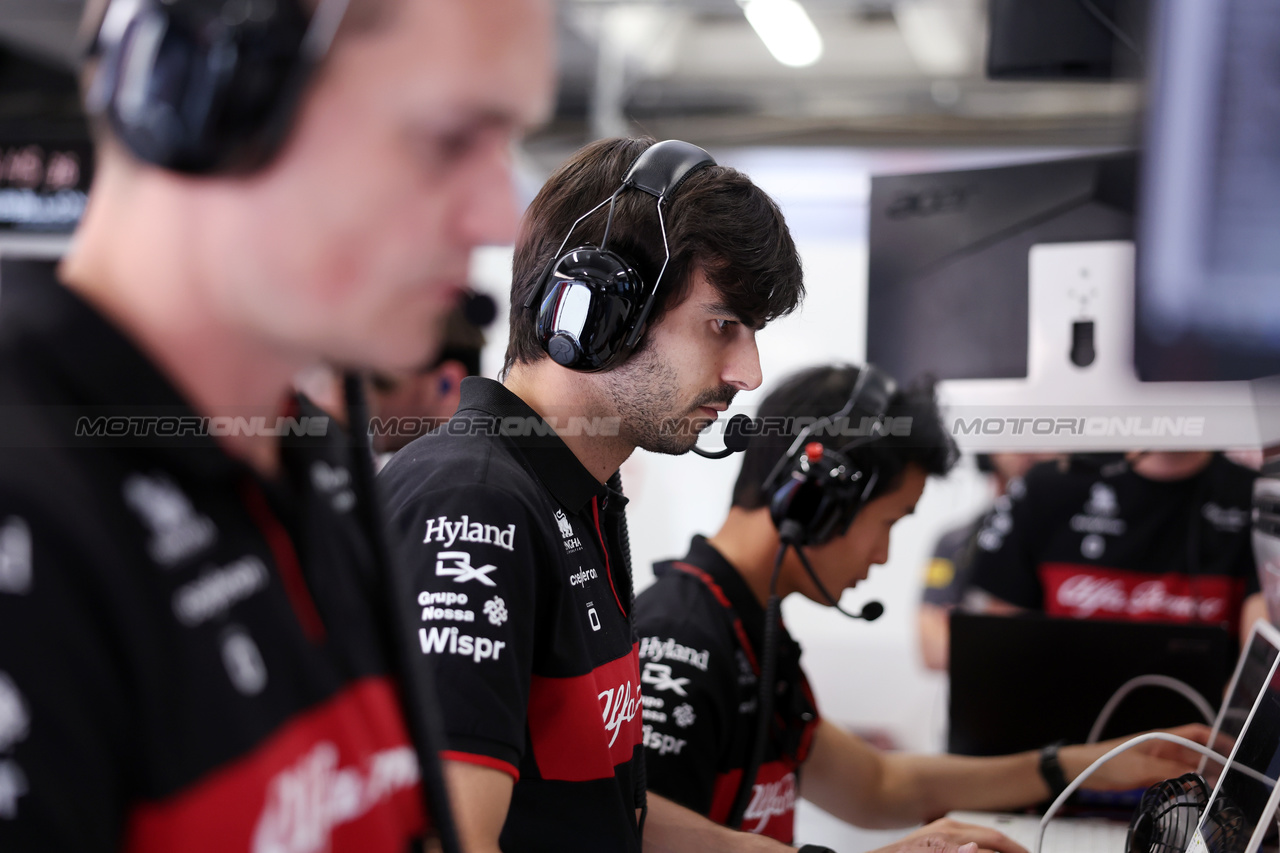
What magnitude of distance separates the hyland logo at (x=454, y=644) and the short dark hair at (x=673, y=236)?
0.40m

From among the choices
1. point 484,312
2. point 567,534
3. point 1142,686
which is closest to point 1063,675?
point 1142,686

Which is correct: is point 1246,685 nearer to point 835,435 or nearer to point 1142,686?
point 1142,686

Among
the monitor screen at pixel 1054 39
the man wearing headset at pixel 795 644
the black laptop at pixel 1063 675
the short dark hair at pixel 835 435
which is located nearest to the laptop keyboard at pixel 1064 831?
the man wearing headset at pixel 795 644

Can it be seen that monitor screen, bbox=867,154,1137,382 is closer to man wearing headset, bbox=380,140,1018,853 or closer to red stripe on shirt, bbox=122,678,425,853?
man wearing headset, bbox=380,140,1018,853

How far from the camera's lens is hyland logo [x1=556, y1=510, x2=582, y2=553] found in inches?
40.6

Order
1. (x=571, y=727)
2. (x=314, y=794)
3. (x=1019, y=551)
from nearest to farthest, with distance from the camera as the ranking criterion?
(x=314, y=794) < (x=571, y=727) < (x=1019, y=551)

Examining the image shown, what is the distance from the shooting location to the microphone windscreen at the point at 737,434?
1337 millimetres

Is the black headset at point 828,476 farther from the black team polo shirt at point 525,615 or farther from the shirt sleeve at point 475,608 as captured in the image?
the shirt sleeve at point 475,608

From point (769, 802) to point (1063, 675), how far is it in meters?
0.55

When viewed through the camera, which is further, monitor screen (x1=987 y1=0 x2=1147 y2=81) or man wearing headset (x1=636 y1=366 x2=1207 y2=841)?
monitor screen (x1=987 y1=0 x2=1147 y2=81)

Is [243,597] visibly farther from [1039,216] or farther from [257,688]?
[1039,216]

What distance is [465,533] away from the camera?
0.90 metres

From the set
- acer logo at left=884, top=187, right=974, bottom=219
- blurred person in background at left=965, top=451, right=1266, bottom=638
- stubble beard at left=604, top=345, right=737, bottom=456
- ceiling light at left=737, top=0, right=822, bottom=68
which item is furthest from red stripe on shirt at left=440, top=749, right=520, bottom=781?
ceiling light at left=737, top=0, right=822, bottom=68

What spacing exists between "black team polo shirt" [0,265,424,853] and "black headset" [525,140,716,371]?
565mm
